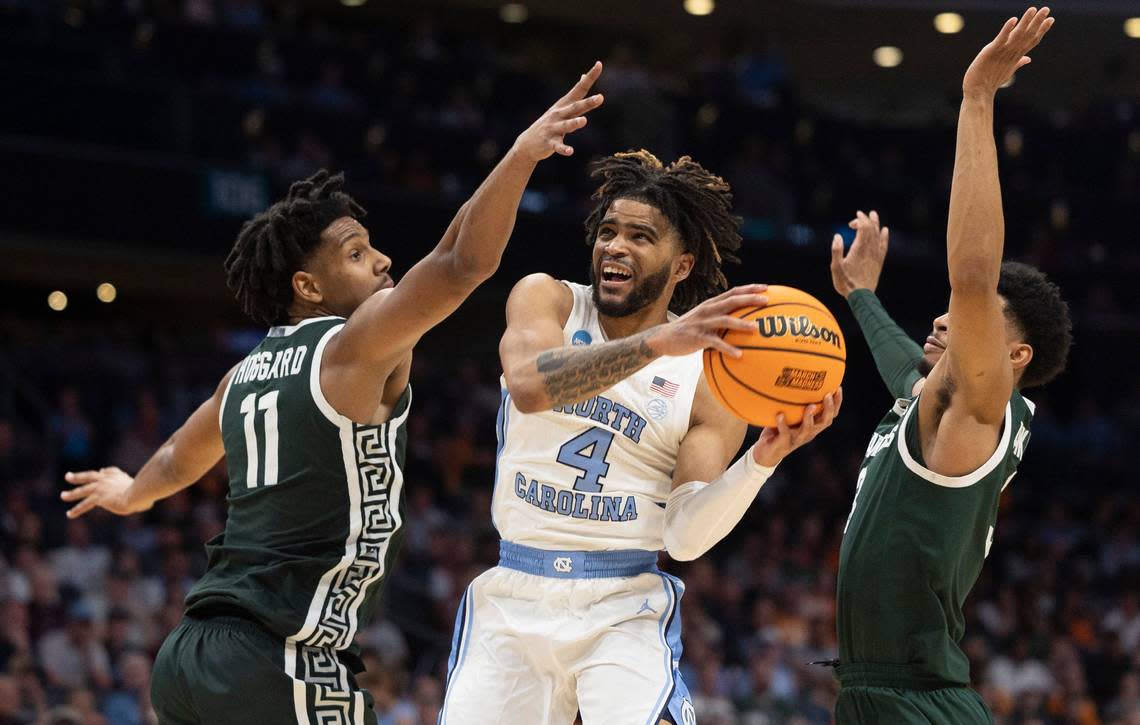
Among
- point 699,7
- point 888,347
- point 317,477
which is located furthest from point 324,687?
point 699,7

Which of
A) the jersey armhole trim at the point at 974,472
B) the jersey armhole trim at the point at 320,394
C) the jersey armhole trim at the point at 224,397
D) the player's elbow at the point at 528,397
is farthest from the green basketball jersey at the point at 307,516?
the jersey armhole trim at the point at 974,472

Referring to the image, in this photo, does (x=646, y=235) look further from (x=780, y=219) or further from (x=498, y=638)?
(x=780, y=219)

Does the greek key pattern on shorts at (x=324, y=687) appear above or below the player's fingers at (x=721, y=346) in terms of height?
below

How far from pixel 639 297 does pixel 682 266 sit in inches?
9.9

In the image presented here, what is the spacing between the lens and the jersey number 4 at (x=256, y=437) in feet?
15.8

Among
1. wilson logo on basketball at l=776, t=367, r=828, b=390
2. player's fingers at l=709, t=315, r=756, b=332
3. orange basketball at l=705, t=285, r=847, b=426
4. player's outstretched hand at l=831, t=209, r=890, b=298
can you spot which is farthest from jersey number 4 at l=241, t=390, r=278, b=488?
player's outstretched hand at l=831, t=209, r=890, b=298

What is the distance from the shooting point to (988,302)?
4.41 metres

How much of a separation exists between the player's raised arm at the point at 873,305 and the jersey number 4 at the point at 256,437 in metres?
2.13

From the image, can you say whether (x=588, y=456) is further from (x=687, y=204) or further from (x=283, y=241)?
(x=283, y=241)

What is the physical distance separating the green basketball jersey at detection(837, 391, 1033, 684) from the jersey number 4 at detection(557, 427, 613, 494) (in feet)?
2.75

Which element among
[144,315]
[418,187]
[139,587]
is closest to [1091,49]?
[418,187]

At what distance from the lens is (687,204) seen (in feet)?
17.3

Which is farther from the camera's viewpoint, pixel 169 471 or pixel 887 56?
pixel 887 56

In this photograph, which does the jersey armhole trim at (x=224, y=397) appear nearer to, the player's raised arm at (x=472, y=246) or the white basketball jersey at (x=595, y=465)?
the player's raised arm at (x=472, y=246)
